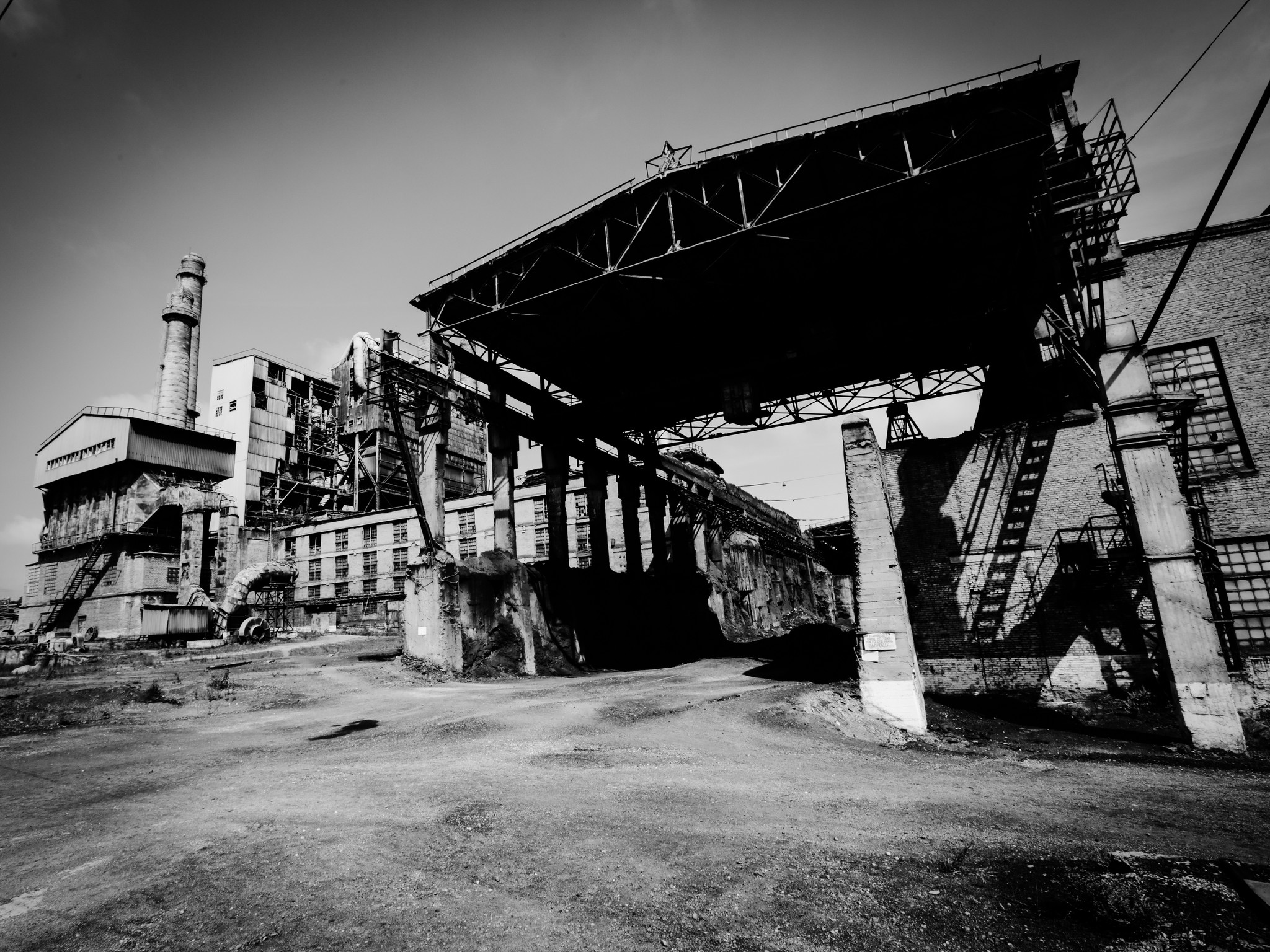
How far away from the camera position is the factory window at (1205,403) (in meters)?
13.9

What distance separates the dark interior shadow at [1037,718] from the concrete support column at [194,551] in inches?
1793

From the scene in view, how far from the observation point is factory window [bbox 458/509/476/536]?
47031 millimetres

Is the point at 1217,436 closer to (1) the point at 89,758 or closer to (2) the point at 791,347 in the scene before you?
A: (2) the point at 791,347

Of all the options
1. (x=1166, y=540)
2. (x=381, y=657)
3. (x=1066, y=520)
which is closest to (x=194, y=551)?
(x=381, y=657)

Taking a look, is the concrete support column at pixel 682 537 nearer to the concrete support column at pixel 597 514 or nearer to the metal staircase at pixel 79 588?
the concrete support column at pixel 597 514

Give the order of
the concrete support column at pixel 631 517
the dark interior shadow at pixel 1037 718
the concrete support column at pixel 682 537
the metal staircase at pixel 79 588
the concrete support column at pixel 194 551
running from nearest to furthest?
the dark interior shadow at pixel 1037 718 → the concrete support column at pixel 631 517 → the concrete support column at pixel 682 537 → the concrete support column at pixel 194 551 → the metal staircase at pixel 79 588

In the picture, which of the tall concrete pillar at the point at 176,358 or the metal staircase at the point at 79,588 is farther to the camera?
the tall concrete pillar at the point at 176,358

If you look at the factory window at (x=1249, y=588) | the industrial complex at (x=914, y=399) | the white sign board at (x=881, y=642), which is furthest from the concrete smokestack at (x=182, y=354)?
the factory window at (x=1249, y=588)

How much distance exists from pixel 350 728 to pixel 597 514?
48.3ft

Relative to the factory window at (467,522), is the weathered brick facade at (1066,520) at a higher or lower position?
lower

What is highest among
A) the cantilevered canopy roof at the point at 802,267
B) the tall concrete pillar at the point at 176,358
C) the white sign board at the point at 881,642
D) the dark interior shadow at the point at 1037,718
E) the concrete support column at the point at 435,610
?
the tall concrete pillar at the point at 176,358

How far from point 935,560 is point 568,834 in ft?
43.2

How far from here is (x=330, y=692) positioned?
1630 centimetres

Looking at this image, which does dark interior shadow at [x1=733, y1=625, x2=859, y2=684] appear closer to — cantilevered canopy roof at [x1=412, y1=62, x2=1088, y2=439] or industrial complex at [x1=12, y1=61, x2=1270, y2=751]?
industrial complex at [x1=12, y1=61, x2=1270, y2=751]
